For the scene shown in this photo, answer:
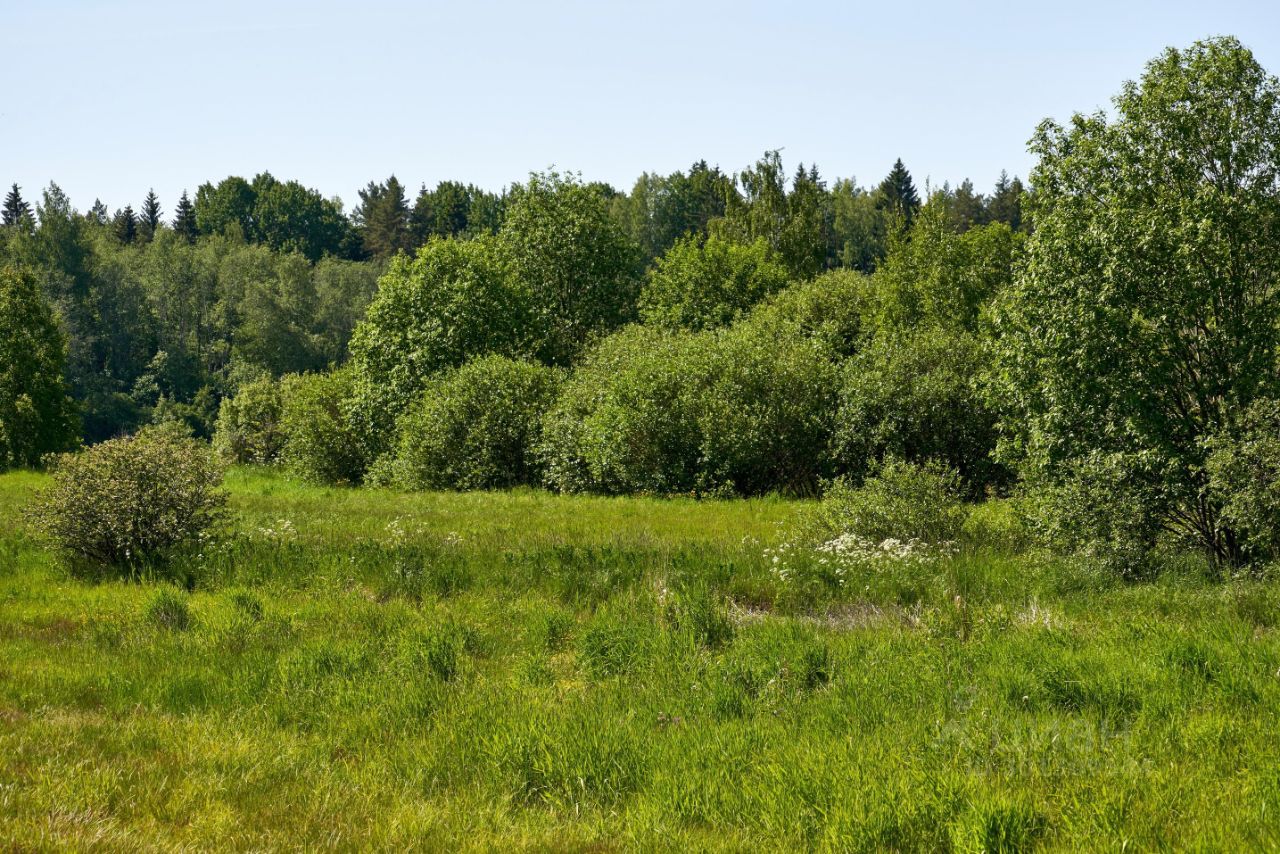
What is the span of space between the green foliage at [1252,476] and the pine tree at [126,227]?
169417 millimetres

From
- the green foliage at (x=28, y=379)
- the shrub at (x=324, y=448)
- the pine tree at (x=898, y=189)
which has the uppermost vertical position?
the pine tree at (x=898, y=189)

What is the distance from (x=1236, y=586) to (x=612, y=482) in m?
20.1

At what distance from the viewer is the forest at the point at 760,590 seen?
5684 mm

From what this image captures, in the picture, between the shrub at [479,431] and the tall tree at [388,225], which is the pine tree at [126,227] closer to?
the tall tree at [388,225]

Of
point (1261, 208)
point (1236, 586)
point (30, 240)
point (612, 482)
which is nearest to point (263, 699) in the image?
point (1236, 586)

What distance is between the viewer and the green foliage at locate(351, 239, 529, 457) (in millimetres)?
40062

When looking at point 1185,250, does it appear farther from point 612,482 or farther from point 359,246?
point 359,246

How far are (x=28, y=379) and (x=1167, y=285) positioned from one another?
55.3 metres

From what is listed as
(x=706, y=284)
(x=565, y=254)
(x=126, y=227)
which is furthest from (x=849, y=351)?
(x=126, y=227)

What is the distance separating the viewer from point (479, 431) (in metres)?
32.7

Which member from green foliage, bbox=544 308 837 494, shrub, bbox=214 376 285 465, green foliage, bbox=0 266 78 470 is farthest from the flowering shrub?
green foliage, bbox=0 266 78 470

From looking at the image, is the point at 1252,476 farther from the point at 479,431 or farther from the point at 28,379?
the point at 28,379

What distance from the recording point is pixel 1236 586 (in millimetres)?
11398

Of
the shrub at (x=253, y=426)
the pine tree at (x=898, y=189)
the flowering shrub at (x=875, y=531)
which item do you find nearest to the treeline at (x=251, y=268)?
the pine tree at (x=898, y=189)
